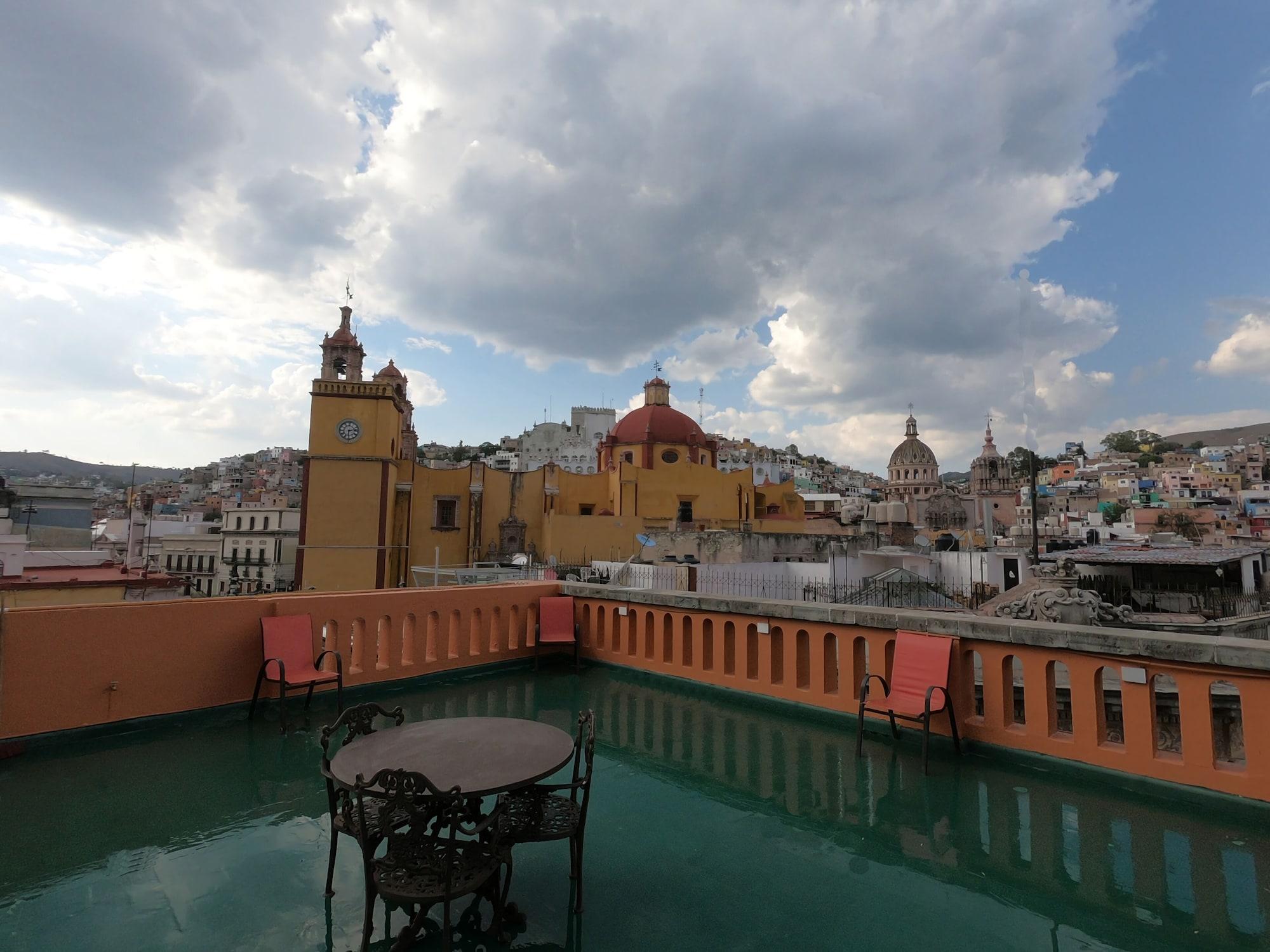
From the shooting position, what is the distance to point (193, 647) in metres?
4.62

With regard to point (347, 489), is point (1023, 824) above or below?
below

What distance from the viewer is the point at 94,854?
109 inches

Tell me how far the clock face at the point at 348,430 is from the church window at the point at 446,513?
4246mm

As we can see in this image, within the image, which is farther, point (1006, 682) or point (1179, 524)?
point (1179, 524)

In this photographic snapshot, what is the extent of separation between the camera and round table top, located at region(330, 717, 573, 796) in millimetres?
2148

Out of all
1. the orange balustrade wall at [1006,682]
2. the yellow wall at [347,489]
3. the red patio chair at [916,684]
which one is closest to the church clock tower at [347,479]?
the yellow wall at [347,489]

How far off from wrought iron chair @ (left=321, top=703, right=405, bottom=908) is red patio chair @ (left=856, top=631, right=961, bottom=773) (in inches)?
108

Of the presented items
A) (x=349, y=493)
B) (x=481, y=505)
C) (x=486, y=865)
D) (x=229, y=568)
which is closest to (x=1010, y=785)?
(x=486, y=865)

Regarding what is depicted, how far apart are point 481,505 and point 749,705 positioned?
22.1 meters

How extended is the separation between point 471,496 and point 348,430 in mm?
5433

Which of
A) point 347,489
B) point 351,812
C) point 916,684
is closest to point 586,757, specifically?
point 351,812

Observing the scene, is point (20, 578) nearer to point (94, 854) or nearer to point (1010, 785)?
point (94, 854)

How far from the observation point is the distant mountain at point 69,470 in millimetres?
87625

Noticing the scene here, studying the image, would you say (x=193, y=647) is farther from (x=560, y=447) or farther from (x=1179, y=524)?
(x=560, y=447)
